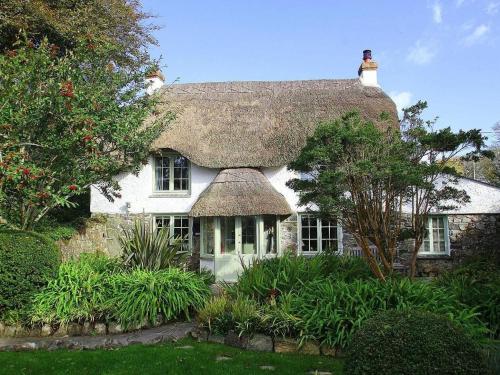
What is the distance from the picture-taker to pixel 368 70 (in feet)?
57.6

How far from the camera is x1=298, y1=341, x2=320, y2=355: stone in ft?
21.0

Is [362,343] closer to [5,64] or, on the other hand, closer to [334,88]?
[5,64]

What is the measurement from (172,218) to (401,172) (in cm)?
962

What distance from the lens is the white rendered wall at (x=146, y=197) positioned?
49.4 ft

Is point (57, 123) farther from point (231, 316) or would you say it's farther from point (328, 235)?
point (328, 235)

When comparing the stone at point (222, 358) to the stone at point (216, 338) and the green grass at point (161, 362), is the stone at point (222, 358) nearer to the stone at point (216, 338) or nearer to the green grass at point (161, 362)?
the green grass at point (161, 362)

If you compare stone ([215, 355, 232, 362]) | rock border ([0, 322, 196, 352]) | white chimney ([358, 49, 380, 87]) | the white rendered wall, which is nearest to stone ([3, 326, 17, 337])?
rock border ([0, 322, 196, 352])

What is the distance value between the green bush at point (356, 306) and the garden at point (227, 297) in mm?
15

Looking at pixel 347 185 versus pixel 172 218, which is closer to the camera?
pixel 347 185

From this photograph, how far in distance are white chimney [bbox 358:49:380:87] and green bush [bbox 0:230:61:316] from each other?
44.0 ft

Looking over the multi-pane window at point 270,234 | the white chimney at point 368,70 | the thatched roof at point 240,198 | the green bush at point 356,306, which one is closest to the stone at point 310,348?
the green bush at point 356,306

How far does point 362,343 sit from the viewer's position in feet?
13.5

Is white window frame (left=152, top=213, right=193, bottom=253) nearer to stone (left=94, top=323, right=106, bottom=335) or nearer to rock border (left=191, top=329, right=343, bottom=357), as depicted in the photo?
stone (left=94, top=323, right=106, bottom=335)

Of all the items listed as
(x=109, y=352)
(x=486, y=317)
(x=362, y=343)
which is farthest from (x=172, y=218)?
(x=362, y=343)
